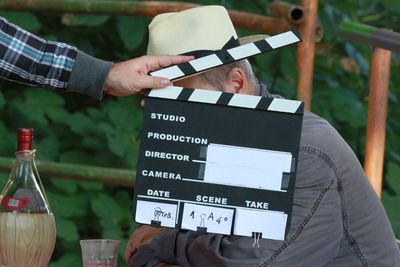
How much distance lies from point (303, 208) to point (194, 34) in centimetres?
49

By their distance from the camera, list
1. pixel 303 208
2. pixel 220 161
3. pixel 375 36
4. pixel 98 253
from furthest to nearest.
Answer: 1. pixel 375 36
2. pixel 98 253
3. pixel 303 208
4. pixel 220 161

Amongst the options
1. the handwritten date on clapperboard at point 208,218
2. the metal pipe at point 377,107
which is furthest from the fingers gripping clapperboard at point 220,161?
the metal pipe at point 377,107

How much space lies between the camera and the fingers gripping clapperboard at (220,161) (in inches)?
100

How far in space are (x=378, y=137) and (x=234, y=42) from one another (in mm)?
1092

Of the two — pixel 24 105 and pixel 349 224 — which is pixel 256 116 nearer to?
pixel 349 224

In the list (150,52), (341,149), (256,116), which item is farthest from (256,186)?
(150,52)

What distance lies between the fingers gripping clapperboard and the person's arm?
21cm

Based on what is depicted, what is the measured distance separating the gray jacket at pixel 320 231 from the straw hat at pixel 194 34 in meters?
0.28

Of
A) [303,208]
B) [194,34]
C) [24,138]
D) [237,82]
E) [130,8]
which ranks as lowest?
[303,208]

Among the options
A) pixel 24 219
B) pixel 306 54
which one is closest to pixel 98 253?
pixel 24 219

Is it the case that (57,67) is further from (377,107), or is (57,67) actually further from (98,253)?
(377,107)

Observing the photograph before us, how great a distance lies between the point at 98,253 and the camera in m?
2.86

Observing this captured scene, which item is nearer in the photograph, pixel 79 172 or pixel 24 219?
pixel 24 219

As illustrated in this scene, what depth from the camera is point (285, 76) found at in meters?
4.98
